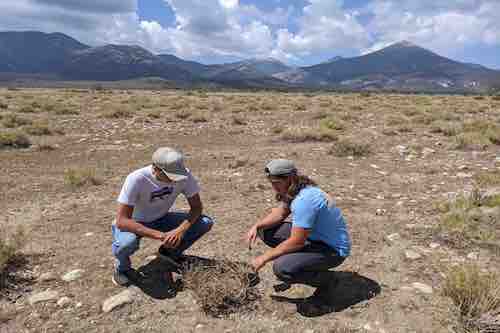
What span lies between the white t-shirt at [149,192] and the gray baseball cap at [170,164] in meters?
0.23

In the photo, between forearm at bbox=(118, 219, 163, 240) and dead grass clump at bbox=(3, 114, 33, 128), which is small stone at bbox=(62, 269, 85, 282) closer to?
forearm at bbox=(118, 219, 163, 240)

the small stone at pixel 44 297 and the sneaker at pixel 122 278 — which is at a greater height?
the sneaker at pixel 122 278

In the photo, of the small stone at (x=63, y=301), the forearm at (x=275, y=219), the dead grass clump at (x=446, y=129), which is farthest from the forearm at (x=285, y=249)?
the dead grass clump at (x=446, y=129)

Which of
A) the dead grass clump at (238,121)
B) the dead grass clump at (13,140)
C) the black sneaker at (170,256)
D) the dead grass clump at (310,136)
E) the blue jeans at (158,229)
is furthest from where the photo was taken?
the dead grass clump at (238,121)

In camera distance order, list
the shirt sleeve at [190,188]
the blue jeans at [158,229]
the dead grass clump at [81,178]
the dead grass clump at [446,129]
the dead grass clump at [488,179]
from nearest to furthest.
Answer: the blue jeans at [158,229] → the shirt sleeve at [190,188] → the dead grass clump at [488,179] → the dead grass clump at [81,178] → the dead grass clump at [446,129]

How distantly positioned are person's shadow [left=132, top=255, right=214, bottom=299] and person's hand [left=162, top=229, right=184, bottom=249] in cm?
27

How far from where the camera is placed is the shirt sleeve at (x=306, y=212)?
10.8 ft

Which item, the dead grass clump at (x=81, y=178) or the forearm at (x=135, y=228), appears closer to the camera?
the forearm at (x=135, y=228)

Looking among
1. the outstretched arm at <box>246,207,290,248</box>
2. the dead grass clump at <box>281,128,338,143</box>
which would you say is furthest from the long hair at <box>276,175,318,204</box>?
the dead grass clump at <box>281,128,338,143</box>

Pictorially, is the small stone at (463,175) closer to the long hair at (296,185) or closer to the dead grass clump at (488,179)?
the dead grass clump at (488,179)

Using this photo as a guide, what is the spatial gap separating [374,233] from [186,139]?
7.79m

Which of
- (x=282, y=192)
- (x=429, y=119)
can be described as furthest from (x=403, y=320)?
(x=429, y=119)

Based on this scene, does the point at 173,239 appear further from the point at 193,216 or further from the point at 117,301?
the point at 117,301

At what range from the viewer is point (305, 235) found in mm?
3334
